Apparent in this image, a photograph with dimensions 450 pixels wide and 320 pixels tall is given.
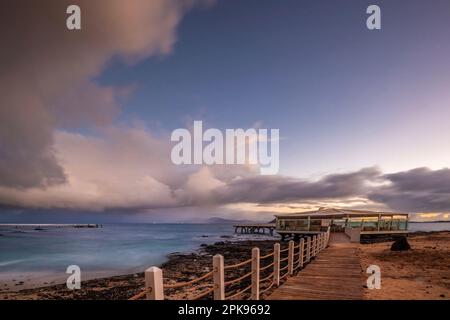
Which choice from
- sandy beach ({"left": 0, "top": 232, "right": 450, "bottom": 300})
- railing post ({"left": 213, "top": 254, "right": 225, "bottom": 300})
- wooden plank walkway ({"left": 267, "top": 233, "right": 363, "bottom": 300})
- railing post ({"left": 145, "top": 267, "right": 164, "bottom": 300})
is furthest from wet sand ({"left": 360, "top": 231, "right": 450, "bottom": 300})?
railing post ({"left": 145, "top": 267, "right": 164, "bottom": 300})

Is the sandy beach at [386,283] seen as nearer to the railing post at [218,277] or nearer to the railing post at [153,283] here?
the railing post at [218,277]

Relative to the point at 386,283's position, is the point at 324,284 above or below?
above

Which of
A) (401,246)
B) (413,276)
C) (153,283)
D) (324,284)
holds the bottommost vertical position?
(401,246)

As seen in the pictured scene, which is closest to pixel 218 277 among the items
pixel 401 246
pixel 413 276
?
pixel 413 276

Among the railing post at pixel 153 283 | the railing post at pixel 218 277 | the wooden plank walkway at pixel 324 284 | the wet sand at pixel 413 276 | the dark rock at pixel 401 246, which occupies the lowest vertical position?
the dark rock at pixel 401 246

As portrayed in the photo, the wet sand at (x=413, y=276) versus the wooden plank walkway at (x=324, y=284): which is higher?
the wooden plank walkway at (x=324, y=284)

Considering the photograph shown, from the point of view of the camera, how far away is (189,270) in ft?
75.3

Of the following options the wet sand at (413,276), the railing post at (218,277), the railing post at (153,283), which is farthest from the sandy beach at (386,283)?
the railing post at (153,283)

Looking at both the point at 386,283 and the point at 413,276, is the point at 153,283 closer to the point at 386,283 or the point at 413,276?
the point at 386,283

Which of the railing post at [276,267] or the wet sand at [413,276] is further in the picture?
the railing post at [276,267]

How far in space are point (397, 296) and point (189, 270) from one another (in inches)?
677

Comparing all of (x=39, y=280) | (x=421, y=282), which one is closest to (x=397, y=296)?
(x=421, y=282)

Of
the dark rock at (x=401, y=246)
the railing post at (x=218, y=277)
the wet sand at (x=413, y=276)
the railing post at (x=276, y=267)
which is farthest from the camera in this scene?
the dark rock at (x=401, y=246)
